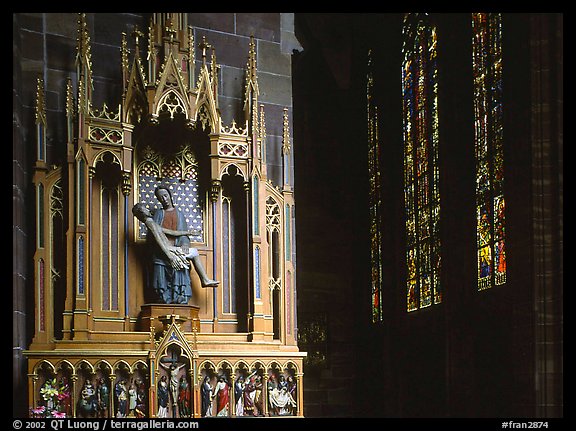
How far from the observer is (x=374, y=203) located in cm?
1875

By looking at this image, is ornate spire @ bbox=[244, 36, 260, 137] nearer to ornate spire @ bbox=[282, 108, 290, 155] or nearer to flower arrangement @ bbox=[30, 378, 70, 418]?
ornate spire @ bbox=[282, 108, 290, 155]

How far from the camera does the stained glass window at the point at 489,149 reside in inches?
513

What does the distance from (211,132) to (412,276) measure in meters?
7.46

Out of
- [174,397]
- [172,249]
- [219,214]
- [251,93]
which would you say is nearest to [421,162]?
[251,93]

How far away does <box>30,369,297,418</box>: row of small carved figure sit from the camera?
9.05 metres

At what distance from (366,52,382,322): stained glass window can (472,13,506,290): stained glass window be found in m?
4.47

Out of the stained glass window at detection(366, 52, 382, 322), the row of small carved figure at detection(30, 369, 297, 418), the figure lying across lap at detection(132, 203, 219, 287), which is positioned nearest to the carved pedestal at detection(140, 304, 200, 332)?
the figure lying across lap at detection(132, 203, 219, 287)

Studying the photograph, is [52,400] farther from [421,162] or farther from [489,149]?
[421,162]

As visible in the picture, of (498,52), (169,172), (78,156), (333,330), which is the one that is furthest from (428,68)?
(78,156)

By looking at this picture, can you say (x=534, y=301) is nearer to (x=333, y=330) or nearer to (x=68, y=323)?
(x=68, y=323)

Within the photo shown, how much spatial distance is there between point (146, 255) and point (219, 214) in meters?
0.94

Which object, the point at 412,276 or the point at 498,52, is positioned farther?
the point at 412,276

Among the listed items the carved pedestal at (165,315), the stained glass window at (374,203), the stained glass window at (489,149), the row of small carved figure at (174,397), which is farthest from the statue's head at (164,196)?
the stained glass window at (374,203)

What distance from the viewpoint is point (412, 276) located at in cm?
1664
